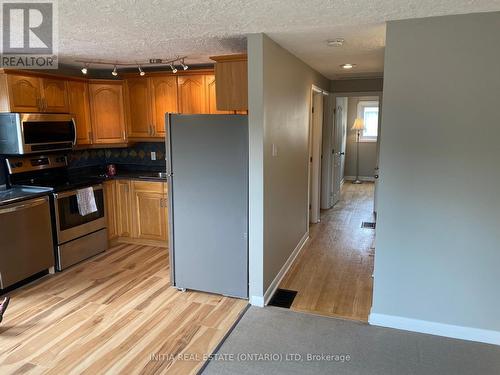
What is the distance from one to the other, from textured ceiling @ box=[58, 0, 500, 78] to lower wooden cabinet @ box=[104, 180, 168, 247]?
1608mm

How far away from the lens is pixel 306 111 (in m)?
4.57

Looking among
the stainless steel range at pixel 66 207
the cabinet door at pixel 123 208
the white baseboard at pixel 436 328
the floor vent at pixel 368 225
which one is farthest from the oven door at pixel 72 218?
the floor vent at pixel 368 225

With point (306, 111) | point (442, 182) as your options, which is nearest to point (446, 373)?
point (442, 182)

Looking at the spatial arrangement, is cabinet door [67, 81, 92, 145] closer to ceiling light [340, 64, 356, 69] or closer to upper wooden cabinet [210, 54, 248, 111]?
upper wooden cabinet [210, 54, 248, 111]

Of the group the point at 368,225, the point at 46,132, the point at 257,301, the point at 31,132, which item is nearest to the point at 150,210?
the point at 46,132

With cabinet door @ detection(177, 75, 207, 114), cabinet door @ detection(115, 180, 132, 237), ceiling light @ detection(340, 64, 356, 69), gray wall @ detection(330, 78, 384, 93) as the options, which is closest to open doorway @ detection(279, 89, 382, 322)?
gray wall @ detection(330, 78, 384, 93)

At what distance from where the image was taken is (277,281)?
3.67 metres

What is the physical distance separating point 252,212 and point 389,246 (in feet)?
3.65

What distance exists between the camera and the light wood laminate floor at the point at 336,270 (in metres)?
3.29

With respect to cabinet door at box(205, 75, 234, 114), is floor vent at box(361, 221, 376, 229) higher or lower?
lower

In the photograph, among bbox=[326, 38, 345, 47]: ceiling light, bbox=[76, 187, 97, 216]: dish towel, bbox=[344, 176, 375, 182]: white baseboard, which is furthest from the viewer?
bbox=[344, 176, 375, 182]: white baseboard

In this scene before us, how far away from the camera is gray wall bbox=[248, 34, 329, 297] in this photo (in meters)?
2.99

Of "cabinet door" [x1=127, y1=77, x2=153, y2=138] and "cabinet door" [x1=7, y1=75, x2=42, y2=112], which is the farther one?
"cabinet door" [x1=127, y1=77, x2=153, y2=138]
